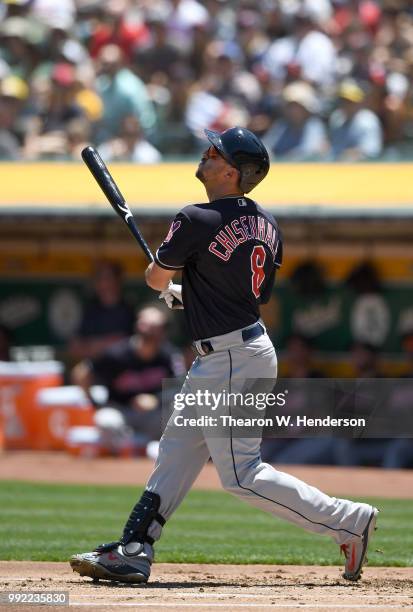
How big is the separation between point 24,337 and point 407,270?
3.98 m

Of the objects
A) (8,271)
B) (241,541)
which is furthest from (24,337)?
(241,541)

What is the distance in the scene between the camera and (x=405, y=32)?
1416 cm

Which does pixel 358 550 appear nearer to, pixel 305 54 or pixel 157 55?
pixel 305 54

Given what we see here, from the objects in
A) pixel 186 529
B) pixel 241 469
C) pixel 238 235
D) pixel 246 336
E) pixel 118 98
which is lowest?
pixel 186 529

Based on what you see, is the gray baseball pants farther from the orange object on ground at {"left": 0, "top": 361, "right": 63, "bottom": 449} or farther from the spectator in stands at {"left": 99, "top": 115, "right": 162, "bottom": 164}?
the spectator in stands at {"left": 99, "top": 115, "right": 162, "bottom": 164}

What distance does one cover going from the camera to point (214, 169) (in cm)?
563

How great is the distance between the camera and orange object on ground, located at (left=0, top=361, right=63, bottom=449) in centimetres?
1225

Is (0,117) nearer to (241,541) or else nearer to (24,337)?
(24,337)

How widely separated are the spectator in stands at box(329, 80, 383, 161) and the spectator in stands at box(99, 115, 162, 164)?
5.64ft

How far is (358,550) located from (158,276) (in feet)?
4.72

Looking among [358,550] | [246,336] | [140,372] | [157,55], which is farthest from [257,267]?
[157,55]

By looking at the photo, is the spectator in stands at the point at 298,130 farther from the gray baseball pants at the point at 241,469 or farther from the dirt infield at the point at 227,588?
the gray baseball pants at the point at 241,469

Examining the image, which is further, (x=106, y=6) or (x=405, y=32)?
(x=106, y=6)

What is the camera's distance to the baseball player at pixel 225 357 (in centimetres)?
545
